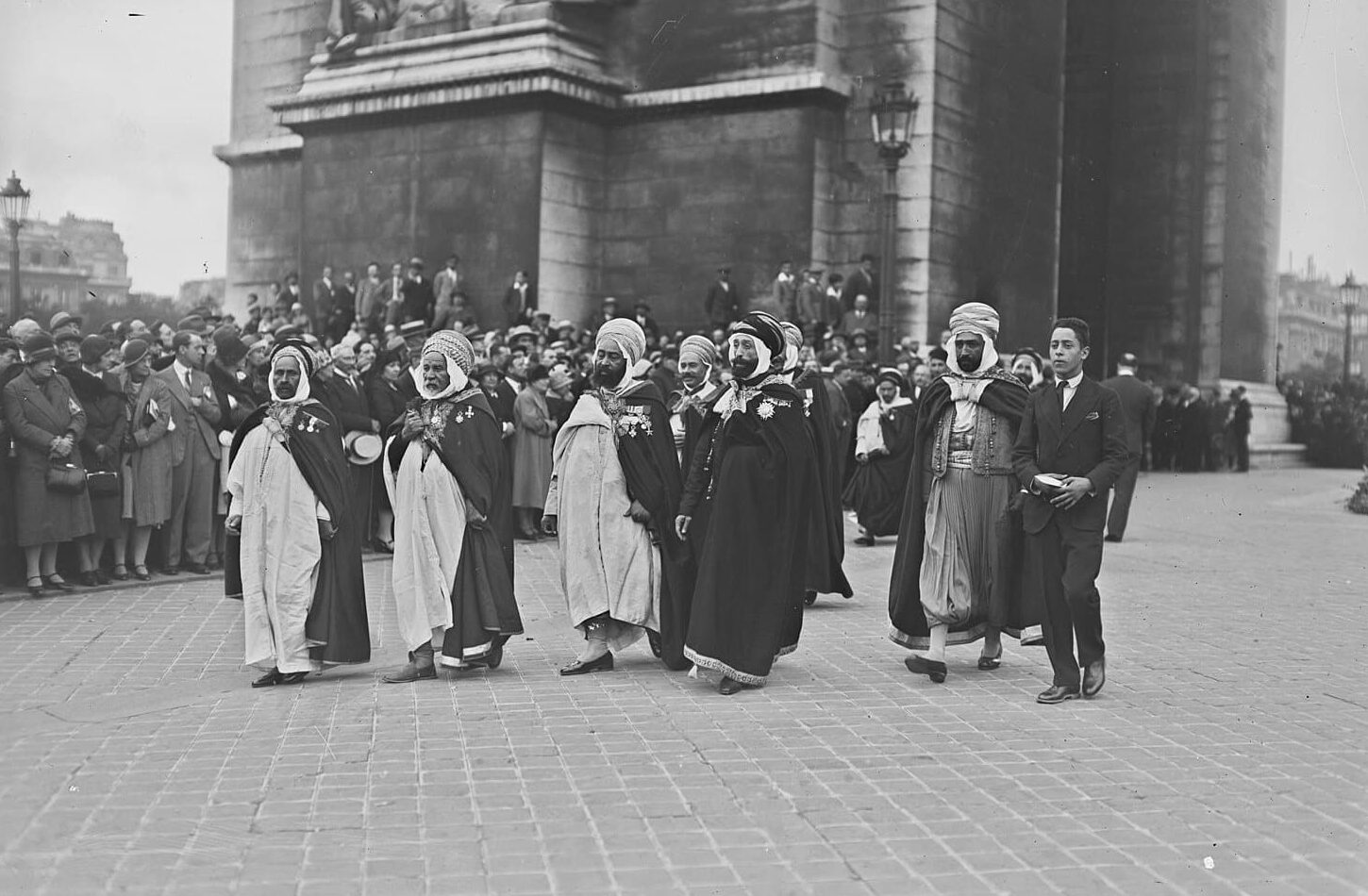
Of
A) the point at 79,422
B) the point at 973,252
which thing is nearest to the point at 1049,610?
the point at 79,422

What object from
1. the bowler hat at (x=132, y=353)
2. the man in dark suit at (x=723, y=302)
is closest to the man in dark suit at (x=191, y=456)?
the bowler hat at (x=132, y=353)

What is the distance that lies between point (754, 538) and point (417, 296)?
1698cm

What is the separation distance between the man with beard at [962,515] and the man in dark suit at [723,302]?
15153mm

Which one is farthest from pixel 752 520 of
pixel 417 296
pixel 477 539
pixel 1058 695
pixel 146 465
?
pixel 417 296

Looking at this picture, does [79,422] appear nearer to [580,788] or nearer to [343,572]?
[343,572]

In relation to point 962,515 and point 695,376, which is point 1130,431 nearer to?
point 962,515

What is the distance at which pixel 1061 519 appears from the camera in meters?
8.33

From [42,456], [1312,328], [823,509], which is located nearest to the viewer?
[823,509]

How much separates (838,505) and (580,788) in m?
6.22

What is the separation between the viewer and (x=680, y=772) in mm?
6641

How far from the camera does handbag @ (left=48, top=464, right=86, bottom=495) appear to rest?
39.2 ft

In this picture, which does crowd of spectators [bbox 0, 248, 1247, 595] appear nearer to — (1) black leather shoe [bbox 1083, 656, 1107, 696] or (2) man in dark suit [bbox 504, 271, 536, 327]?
(1) black leather shoe [bbox 1083, 656, 1107, 696]

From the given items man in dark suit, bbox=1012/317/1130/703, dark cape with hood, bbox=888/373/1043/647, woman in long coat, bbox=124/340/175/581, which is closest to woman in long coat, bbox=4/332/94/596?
woman in long coat, bbox=124/340/175/581

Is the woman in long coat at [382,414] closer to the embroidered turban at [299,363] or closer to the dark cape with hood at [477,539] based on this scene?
the embroidered turban at [299,363]
